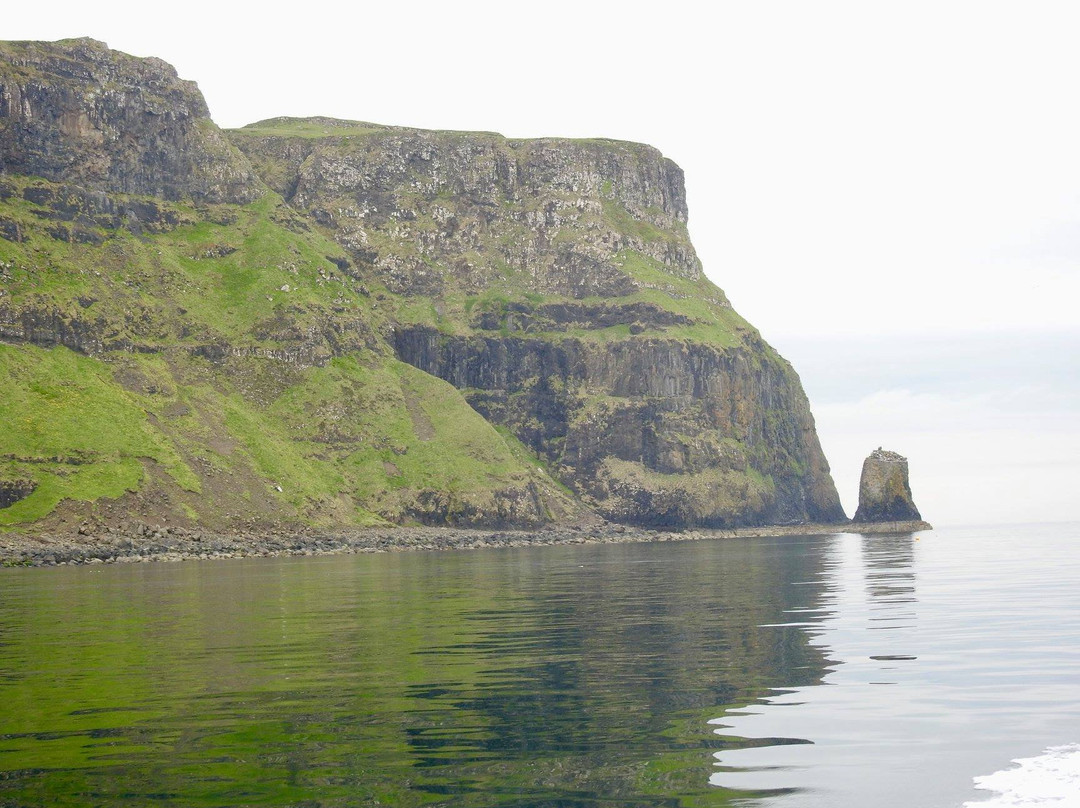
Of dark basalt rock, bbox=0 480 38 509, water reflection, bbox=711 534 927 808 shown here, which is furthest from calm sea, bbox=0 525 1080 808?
dark basalt rock, bbox=0 480 38 509

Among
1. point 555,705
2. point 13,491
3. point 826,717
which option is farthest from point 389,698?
point 13,491

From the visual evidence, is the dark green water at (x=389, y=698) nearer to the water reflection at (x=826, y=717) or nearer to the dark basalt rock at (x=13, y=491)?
the water reflection at (x=826, y=717)

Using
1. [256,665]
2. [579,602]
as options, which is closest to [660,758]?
[256,665]

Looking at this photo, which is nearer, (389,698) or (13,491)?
(389,698)

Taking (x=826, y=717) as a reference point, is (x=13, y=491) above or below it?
above

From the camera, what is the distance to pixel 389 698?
30922mm

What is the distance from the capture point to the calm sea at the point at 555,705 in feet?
68.5

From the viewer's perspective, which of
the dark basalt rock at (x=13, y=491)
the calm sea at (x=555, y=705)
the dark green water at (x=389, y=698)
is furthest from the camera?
the dark basalt rock at (x=13, y=491)

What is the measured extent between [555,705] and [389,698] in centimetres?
471

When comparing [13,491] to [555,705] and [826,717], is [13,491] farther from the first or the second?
[826,717]

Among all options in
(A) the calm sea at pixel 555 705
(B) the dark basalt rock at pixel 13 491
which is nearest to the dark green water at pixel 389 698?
(A) the calm sea at pixel 555 705

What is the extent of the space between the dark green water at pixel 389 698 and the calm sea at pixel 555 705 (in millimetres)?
117

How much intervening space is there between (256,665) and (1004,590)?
46.6 metres

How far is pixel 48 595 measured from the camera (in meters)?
83.2
